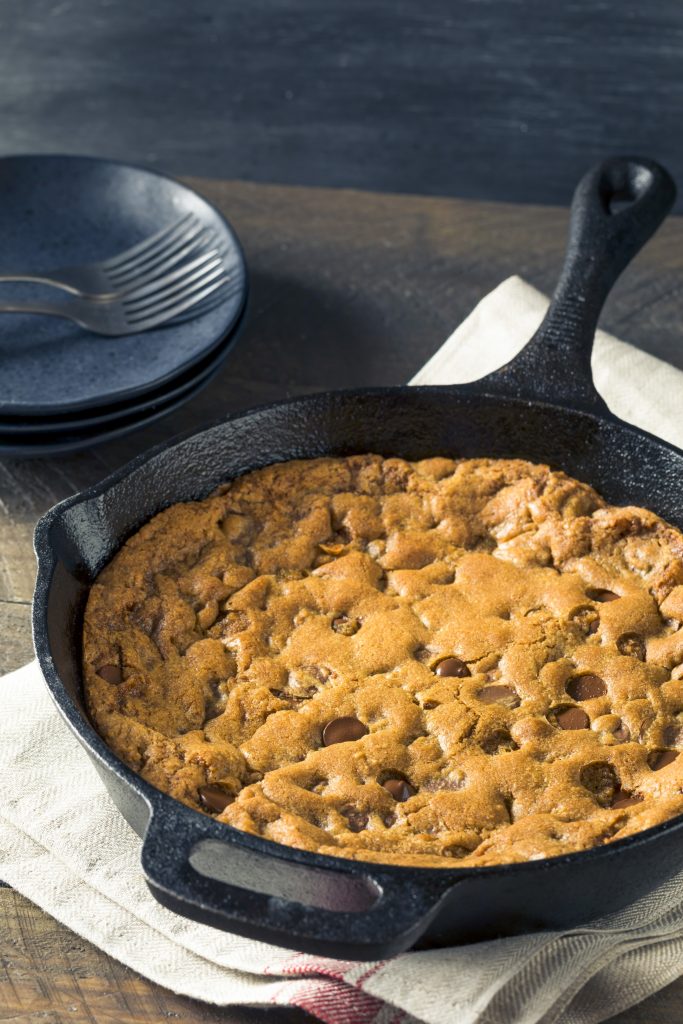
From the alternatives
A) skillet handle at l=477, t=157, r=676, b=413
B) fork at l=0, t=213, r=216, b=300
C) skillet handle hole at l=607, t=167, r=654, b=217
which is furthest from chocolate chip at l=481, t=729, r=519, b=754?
fork at l=0, t=213, r=216, b=300

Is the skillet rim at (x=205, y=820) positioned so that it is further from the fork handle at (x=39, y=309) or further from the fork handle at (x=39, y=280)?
the fork handle at (x=39, y=280)

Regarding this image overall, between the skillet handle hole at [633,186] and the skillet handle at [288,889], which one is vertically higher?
the skillet handle hole at [633,186]

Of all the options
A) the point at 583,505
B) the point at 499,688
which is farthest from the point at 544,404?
the point at 499,688

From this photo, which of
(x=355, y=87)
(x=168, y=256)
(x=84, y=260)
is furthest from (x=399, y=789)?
(x=355, y=87)

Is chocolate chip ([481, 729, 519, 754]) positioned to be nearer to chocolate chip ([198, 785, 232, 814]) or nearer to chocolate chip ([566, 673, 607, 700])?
chocolate chip ([566, 673, 607, 700])

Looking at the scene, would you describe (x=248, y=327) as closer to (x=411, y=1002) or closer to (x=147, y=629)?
(x=147, y=629)

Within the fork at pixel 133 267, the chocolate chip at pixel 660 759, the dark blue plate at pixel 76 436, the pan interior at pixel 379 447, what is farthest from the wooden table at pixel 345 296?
the chocolate chip at pixel 660 759

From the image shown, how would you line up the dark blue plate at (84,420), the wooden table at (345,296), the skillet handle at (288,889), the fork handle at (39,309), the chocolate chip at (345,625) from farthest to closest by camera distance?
the fork handle at (39,309) < the wooden table at (345,296) < the dark blue plate at (84,420) < the chocolate chip at (345,625) < the skillet handle at (288,889)
